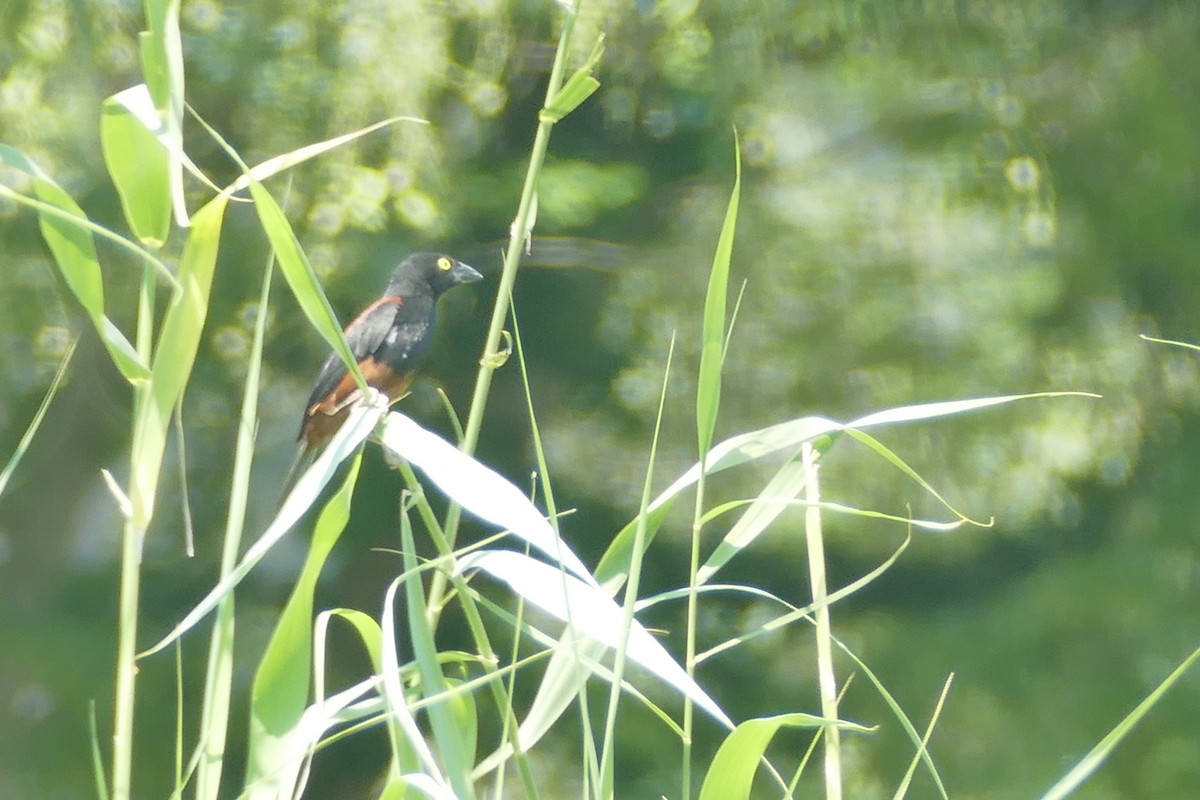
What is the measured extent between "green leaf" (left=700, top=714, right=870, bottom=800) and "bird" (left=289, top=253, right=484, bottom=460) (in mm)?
1544

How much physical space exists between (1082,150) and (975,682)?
127 centimetres

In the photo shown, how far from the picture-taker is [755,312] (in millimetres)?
3336

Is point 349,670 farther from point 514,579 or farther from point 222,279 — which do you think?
point 514,579

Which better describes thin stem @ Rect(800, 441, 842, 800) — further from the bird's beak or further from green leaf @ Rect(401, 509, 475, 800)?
the bird's beak

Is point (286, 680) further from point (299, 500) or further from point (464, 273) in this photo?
point (464, 273)

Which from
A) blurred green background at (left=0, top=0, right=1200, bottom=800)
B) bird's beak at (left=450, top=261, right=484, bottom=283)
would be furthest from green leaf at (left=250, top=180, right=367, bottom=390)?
blurred green background at (left=0, top=0, right=1200, bottom=800)

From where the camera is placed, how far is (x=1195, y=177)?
3199mm

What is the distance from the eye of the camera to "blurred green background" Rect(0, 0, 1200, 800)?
3018 mm

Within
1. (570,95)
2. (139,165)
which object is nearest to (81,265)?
(139,165)

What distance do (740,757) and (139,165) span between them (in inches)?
17.0

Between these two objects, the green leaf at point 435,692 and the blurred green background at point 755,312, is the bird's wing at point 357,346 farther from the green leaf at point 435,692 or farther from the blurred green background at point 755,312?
the green leaf at point 435,692

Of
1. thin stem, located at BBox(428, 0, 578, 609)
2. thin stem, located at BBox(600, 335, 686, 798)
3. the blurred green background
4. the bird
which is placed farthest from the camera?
the blurred green background

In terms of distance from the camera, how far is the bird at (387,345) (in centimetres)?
225

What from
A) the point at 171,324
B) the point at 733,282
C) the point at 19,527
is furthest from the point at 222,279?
the point at 171,324
